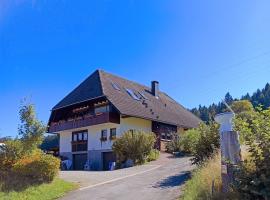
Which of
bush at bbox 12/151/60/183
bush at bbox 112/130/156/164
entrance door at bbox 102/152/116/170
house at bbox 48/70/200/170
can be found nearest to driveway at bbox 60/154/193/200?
bush at bbox 12/151/60/183

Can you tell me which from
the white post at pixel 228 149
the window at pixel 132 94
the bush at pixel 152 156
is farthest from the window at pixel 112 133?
the white post at pixel 228 149

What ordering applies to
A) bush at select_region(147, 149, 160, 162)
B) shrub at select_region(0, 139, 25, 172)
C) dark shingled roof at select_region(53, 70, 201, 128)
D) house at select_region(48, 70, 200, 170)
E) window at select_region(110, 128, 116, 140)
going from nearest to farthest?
shrub at select_region(0, 139, 25, 172), bush at select_region(147, 149, 160, 162), house at select_region(48, 70, 200, 170), window at select_region(110, 128, 116, 140), dark shingled roof at select_region(53, 70, 201, 128)

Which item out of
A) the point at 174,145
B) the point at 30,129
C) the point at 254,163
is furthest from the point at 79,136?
the point at 254,163

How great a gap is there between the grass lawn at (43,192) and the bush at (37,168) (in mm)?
475

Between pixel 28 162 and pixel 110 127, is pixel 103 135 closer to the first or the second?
pixel 110 127

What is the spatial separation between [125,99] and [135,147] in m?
9.03

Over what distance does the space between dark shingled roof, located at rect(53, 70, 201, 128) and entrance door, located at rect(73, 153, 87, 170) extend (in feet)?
17.9

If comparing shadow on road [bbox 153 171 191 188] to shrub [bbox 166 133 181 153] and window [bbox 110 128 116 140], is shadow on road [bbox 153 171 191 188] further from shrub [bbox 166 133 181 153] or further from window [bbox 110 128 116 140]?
window [bbox 110 128 116 140]

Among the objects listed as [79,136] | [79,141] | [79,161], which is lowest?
[79,161]

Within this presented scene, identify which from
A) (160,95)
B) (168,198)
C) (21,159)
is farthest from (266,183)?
(160,95)

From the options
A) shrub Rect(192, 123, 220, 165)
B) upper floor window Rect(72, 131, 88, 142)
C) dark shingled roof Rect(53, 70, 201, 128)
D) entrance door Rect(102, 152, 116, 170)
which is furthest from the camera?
upper floor window Rect(72, 131, 88, 142)

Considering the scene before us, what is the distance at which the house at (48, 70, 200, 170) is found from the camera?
35000 millimetres

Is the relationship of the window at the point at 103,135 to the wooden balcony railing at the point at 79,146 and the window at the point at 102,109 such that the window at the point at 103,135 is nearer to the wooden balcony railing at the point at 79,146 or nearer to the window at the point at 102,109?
the window at the point at 102,109

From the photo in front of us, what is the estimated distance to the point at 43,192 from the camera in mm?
15617
